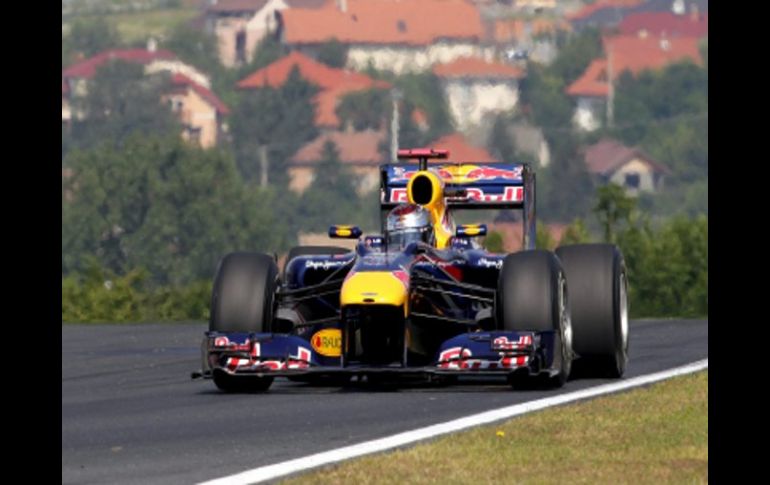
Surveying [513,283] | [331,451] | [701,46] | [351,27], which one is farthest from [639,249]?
[331,451]

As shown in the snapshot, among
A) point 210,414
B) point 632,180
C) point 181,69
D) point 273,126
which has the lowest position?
point 210,414

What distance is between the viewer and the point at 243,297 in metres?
17.5

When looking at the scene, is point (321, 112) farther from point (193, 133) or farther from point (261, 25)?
point (193, 133)

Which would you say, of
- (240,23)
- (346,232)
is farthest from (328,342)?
(240,23)

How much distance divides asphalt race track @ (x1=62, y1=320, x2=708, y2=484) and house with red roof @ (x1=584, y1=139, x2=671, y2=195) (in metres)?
66.7

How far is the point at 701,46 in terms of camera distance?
101 meters

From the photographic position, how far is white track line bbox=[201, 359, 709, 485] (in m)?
11.2

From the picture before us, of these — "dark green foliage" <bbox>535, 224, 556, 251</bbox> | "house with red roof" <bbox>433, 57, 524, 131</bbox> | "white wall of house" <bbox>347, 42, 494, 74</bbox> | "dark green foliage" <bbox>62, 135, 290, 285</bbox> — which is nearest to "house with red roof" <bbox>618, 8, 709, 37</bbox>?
"dark green foliage" <bbox>62, 135, 290, 285</bbox>

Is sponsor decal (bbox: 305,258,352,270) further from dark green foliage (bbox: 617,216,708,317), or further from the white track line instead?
dark green foliage (bbox: 617,216,708,317)

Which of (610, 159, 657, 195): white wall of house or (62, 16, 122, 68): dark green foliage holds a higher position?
(62, 16, 122, 68): dark green foliage

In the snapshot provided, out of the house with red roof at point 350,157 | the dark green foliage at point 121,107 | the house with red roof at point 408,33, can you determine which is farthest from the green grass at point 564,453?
the dark green foliage at point 121,107

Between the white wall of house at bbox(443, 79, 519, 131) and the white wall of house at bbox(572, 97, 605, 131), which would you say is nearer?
the white wall of house at bbox(443, 79, 519, 131)

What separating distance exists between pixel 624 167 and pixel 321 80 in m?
13.0

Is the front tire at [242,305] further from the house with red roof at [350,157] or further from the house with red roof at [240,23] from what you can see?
the house with red roof at [240,23]
